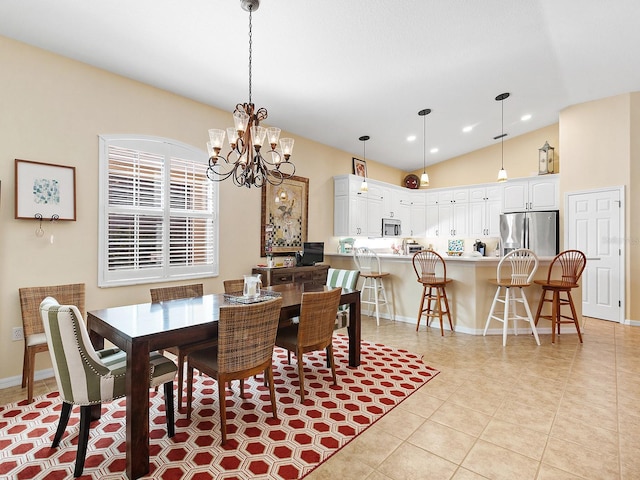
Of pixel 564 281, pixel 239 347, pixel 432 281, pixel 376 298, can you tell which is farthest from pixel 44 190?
pixel 564 281

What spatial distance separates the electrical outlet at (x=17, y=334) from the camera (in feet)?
9.93

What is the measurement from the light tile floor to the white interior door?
1.71 metres

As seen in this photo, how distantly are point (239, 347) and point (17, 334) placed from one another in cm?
231

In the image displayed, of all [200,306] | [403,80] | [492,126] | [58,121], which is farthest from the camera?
[492,126]

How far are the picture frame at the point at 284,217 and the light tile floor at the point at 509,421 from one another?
250 centimetres

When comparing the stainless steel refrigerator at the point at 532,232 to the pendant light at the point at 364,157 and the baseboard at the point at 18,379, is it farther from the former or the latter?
the baseboard at the point at 18,379

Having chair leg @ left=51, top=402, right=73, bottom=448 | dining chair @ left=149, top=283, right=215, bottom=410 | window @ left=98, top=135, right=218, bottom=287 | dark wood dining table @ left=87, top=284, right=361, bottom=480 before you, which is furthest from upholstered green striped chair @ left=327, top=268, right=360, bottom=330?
chair leg @ left=51, top=402, right=73, bottom=448

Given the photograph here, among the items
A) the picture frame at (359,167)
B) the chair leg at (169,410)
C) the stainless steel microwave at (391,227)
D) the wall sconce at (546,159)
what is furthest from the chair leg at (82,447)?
the wall sconce at (546,159)

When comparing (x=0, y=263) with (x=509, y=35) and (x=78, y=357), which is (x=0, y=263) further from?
(x=509, y=35)

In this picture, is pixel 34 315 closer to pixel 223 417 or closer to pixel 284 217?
pixel 223 417

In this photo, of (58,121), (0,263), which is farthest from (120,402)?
(58,121)

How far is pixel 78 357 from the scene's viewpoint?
1852 mm

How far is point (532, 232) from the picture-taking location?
6258 millimetres

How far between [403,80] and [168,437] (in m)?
4.31
